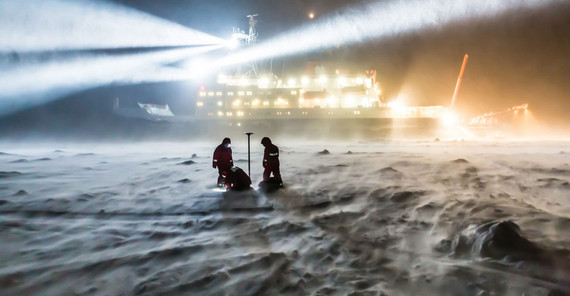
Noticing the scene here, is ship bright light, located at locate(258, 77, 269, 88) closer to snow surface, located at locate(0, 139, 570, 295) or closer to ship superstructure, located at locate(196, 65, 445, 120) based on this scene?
ship superstructure, located at locate(196, 65, 445, 120)

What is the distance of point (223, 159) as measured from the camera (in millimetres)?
6418

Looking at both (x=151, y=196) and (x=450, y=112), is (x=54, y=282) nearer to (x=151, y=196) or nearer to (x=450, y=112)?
(x=151, y=196)

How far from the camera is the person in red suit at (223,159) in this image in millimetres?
6375

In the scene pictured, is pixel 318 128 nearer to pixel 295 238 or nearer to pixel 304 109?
pixel 304 109

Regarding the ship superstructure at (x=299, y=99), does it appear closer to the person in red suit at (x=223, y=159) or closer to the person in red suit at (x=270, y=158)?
the person in red suit at (x=270, y=158)

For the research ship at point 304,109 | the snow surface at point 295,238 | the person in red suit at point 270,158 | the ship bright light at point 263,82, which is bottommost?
the snow surface at point 295,238

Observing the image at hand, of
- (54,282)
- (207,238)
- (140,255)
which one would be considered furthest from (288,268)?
(54,282)

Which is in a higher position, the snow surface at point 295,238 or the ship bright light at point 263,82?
the ship bright light at point 263,82

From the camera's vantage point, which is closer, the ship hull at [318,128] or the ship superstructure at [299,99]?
the ship hull at [318,128]

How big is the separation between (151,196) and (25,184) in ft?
12.6

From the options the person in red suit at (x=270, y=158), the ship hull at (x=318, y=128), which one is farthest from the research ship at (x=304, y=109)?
the person in red suit at (x=270, y=158)

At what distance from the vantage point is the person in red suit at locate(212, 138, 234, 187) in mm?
6375

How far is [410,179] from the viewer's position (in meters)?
7.27

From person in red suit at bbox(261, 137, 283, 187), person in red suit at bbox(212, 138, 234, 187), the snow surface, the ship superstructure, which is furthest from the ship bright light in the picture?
person in red suit at bbox(212, 138, 234, 187)
